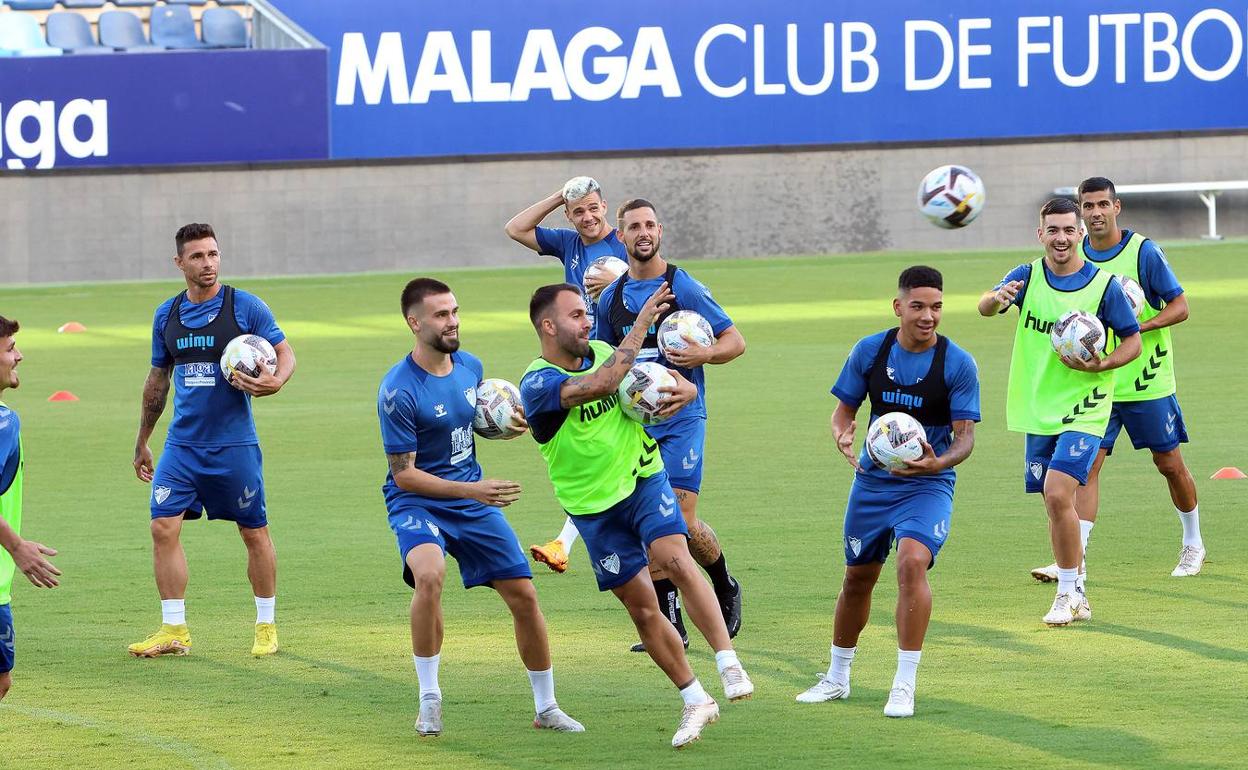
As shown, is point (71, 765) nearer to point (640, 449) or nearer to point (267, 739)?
point (267, 739)

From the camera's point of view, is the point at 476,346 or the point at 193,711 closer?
the point at 193,711

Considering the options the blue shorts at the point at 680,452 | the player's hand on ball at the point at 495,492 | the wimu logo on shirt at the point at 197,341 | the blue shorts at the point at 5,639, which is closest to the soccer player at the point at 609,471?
the player's hand on ball at the point at 495,492

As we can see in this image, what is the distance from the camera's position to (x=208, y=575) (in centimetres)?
1166

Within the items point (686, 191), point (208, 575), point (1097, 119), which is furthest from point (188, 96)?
point (208, 575)

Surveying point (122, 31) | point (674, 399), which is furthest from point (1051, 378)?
point (122, 31)

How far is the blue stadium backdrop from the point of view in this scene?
34.2 m

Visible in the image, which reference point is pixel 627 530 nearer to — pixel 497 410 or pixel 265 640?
pixel 497 410

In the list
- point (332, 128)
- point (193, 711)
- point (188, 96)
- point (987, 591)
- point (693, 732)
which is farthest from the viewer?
point (332, 128)

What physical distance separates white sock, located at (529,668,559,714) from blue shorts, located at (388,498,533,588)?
414 millimetres

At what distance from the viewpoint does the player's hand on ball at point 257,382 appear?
930cm

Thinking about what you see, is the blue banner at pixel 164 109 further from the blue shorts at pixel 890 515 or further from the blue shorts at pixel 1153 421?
the blue shorts at pixel 890 515

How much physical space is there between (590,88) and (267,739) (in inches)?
1077

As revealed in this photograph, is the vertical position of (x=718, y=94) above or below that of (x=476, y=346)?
above

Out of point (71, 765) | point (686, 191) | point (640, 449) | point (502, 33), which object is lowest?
point (71, 765)
